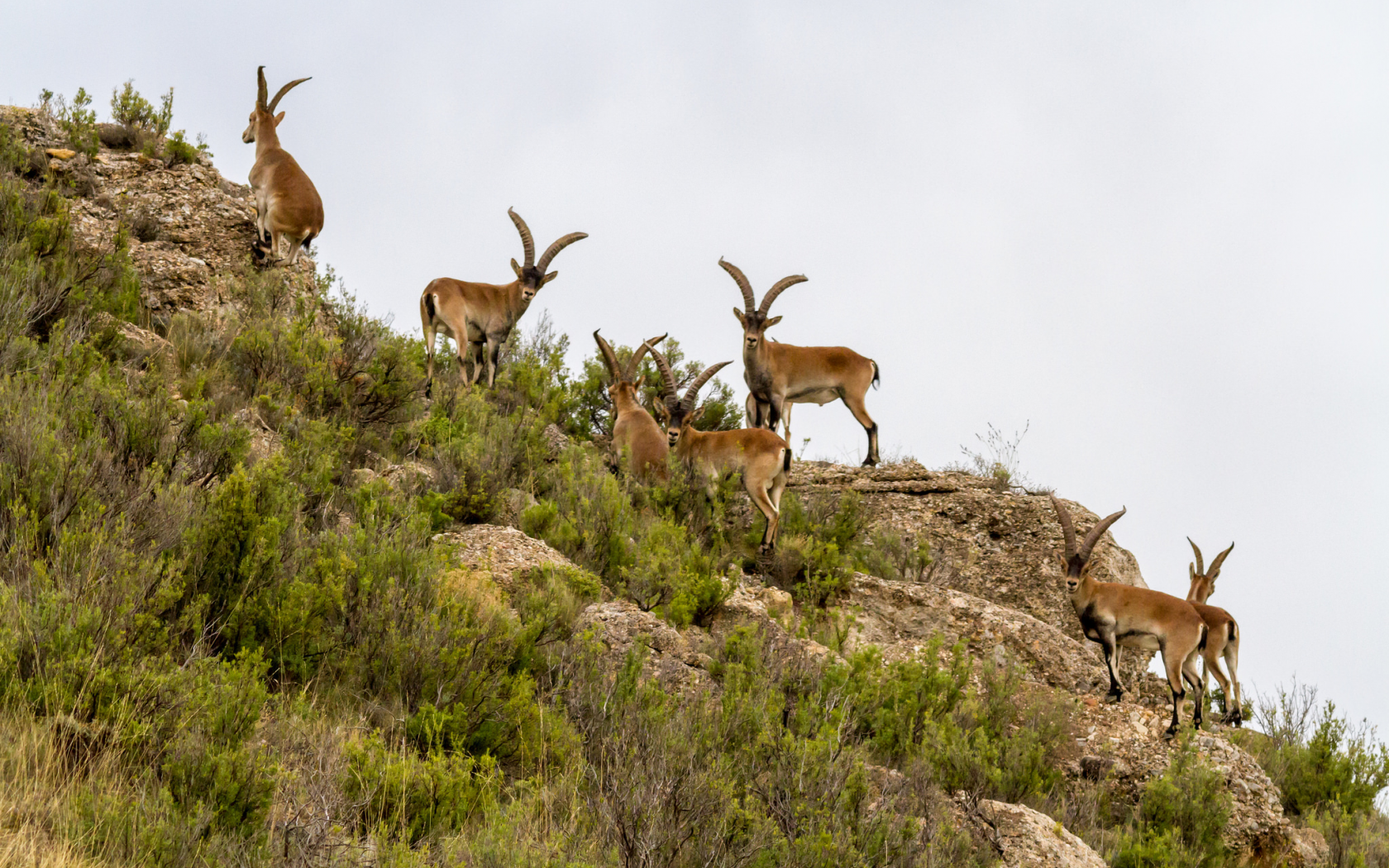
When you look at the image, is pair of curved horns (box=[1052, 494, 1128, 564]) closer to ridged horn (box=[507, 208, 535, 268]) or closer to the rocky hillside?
the rocky hillside

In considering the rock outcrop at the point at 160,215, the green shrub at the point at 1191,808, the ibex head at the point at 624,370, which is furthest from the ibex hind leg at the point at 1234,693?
the rock outcrop at the point at 160,215

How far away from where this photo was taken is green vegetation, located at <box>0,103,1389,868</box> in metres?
4.36

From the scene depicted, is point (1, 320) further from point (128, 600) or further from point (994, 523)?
point (994, 523)

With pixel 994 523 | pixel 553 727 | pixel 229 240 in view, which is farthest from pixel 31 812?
pixel 994 523

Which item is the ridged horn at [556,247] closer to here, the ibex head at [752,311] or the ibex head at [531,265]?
the ibex head at [531,265]

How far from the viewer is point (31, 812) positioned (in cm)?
388

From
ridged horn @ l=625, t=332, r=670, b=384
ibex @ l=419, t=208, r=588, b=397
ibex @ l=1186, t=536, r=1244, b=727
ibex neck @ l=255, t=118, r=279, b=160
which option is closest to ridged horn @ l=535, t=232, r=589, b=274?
ibex @ l=419, t=208, r=588, b=397

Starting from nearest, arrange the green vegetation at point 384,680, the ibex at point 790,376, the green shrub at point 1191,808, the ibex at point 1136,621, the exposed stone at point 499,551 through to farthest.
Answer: the green vegetation at point 384,680 < the green shrub at point 1191,808 < the exposed stone at point 499,551 < the ibex at point 1136,621 < the ibex at point 790,376

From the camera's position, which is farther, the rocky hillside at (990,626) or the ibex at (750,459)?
the ibex at (750,459)

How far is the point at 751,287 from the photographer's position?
15336 mm

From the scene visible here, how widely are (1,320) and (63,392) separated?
149cm

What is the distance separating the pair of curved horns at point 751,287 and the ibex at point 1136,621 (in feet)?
18.5

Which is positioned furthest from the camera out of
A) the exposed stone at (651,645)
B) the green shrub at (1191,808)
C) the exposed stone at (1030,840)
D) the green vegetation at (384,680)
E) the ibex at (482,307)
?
the ibex at (482,307)

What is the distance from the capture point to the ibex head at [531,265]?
14703 millimetres
